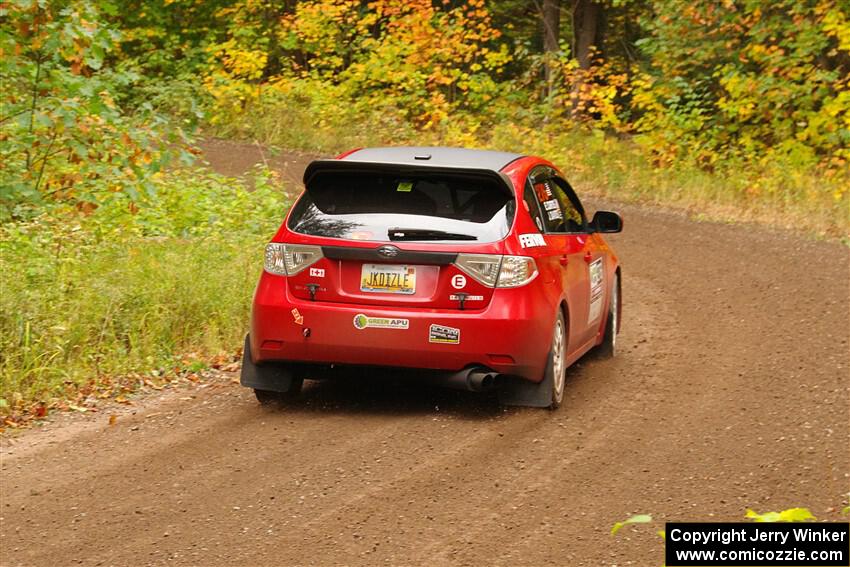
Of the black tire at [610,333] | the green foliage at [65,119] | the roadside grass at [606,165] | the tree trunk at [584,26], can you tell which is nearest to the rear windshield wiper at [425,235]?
the black tire at [610,333]

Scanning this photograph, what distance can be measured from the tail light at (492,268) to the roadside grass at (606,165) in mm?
11463

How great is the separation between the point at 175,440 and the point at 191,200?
28.5ft

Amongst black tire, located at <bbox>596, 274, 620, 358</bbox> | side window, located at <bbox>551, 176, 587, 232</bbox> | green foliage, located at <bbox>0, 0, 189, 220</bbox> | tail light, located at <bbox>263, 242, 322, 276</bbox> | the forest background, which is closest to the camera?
tail light, located at <bbox>263, 242, 322, 276</bbox>

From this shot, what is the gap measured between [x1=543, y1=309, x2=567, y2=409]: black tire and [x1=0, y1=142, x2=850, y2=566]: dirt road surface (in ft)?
0.47

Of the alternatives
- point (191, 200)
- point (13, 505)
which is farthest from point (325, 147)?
point (13, 505)

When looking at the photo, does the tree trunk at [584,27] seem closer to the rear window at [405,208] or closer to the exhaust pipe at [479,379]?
the rear window at [405,208]

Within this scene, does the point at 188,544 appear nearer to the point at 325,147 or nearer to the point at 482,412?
the point at 482,412

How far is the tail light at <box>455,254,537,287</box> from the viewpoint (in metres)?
8.76

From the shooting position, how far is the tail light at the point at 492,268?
345 inches

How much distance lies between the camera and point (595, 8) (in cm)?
3362

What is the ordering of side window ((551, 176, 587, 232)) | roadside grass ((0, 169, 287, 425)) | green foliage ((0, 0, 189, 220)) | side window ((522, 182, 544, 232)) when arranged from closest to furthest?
1. side window ((522, 182, 544, 232))
2. roadside grass ((0, 169, 287, 425))
3. side window ((551, 176, 587, 232))
4. green foliage ((0, 0, 189, 220))

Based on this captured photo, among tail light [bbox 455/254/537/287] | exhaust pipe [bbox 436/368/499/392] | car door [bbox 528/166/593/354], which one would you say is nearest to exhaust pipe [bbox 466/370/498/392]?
exhaust pipe [bbox 436/368/499/392]

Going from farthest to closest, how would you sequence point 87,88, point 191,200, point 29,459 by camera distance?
point 191,200, point 87,88, point 29,459

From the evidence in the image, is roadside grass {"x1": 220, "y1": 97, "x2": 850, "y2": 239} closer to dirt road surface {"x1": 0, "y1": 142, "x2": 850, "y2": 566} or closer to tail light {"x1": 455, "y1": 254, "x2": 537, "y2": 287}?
dirt road surface {"x1": 0, "y1": 142, "x2": 850, "y2": 566}
